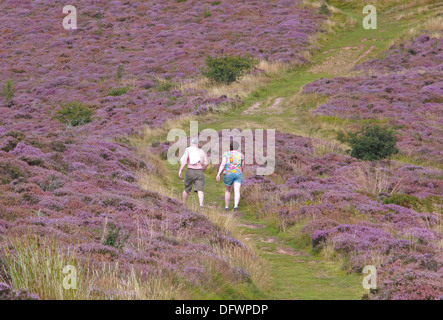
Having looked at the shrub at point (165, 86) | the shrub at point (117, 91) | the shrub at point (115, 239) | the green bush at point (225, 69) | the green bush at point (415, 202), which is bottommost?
the green bush at point (415, 202)

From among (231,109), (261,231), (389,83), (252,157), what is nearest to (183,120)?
(231,109)

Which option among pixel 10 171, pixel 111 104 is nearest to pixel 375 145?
pixel 10 171

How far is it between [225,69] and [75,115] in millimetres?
10243

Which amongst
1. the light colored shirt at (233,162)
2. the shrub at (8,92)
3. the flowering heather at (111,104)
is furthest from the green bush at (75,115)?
the light colored shirt at (233,162)

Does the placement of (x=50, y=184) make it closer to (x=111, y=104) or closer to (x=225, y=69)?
(x=111, y=104)

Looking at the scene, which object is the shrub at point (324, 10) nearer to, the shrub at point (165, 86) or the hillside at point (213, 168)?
the hillside at point (213, 168)

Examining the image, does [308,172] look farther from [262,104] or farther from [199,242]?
[262,104]

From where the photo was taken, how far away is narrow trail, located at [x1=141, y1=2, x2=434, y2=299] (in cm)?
846

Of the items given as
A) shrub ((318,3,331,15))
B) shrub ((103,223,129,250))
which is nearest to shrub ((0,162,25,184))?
shrub ((103,223,129,250))

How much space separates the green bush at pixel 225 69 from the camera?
3400 centimetres

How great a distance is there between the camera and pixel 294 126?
A: 89.8 ft

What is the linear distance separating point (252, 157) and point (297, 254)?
31.8 ft

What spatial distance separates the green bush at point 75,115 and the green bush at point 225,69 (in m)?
8.59
